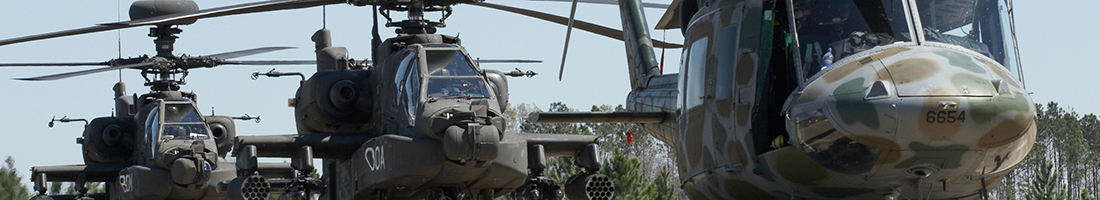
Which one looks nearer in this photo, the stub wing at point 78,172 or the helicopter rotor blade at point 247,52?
the stub wing at point 78,172

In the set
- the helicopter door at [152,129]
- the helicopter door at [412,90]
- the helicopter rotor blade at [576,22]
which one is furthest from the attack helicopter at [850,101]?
→ the helicopter door at [152,129]

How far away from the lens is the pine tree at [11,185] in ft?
128

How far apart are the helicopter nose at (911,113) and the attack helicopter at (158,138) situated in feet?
39.6

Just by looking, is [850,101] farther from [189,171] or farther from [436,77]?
[189,171]

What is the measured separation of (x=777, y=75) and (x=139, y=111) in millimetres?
15455

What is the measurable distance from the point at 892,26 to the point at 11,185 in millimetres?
35847

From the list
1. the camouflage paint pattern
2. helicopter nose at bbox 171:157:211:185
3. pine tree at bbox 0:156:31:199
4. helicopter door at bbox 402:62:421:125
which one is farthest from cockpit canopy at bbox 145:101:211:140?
pine tree at bbox 0:156:31:199

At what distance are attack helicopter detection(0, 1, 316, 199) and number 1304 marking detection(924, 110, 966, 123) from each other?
12746 millimetres

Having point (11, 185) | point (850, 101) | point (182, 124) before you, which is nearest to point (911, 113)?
point (850, 101)

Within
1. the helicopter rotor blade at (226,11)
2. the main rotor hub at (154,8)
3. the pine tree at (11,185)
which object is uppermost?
the main rotor hub at (154,8)

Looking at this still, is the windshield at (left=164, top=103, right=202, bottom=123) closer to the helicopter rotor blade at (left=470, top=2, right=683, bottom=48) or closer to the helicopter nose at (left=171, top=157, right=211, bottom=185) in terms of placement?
the helicopter nose at (left=171, top=157, right=211, bottom=185)

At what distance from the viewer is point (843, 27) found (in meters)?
8.77

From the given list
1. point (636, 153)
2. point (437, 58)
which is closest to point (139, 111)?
point (437, 58)

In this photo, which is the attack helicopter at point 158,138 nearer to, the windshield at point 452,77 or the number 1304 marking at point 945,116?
the windshield at point 452,77
